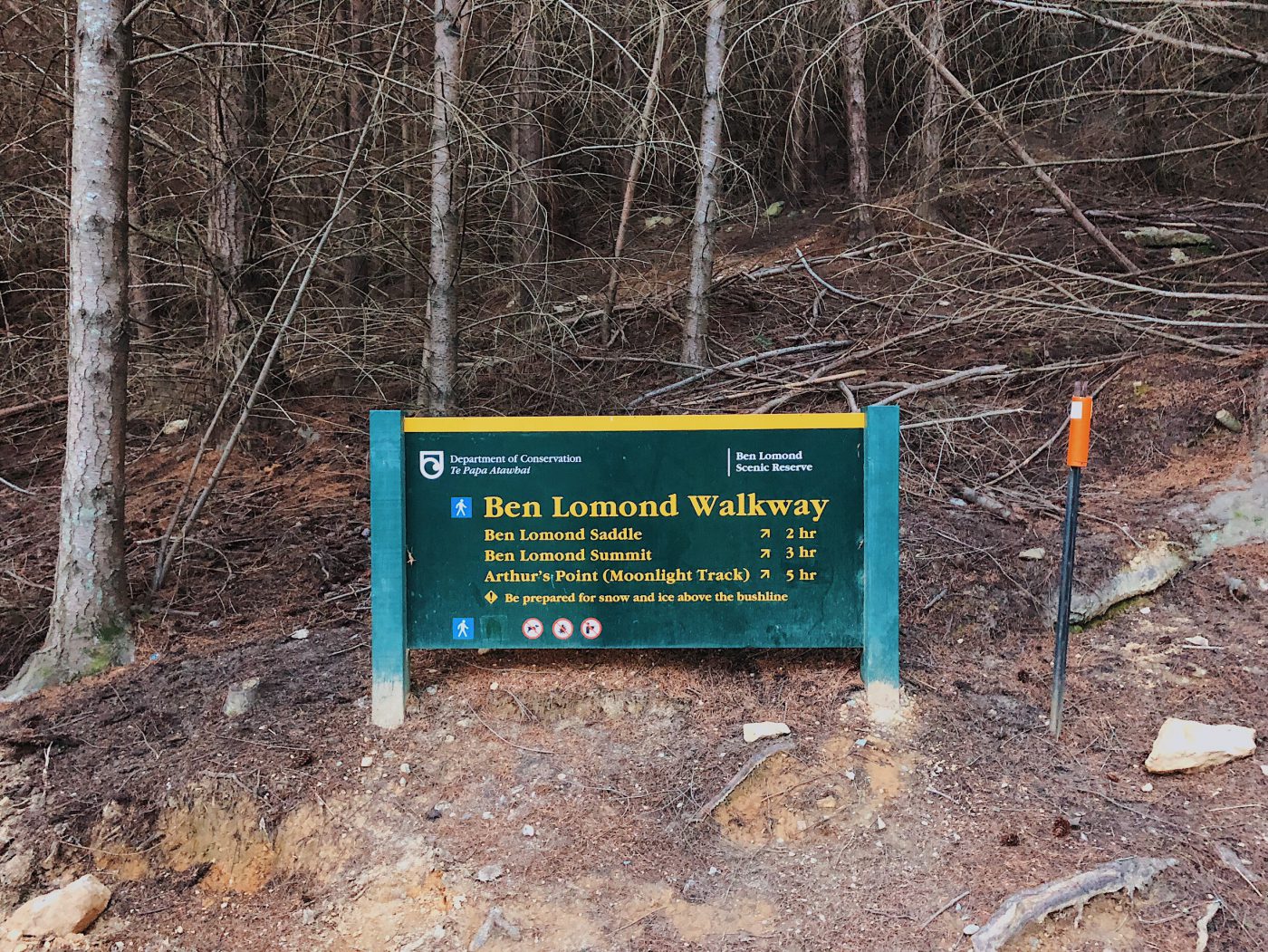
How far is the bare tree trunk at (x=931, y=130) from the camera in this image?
7.70m

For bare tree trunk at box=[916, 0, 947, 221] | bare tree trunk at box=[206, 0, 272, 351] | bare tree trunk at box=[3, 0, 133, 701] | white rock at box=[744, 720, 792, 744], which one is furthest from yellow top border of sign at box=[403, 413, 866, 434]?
bare tree trunk at box=[916, 0, 947, 221]

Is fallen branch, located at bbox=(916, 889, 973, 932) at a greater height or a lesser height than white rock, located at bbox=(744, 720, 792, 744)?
lesser

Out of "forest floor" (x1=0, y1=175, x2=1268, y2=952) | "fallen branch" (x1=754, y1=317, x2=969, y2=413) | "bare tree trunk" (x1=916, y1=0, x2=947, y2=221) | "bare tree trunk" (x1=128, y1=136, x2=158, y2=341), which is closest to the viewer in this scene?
"forest floor" (x1=0, y1=175, x2=1268, y2=952)

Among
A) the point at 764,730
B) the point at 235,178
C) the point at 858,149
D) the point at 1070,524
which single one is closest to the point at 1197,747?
the point at 1070,524

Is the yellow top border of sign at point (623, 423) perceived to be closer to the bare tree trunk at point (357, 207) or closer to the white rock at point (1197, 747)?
the white rock at point (1197, 747)

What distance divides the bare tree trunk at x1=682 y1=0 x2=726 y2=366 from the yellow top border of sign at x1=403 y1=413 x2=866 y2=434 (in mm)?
4413

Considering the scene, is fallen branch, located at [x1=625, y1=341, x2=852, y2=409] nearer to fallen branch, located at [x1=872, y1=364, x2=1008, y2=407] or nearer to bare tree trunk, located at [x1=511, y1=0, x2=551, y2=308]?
fallen branch, located at [x1=872, y1=364, x2=1008, y2=407]

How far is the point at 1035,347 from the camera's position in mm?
8000

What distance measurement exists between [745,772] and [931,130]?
853cm

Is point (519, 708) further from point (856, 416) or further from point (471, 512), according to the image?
point (856, 416)

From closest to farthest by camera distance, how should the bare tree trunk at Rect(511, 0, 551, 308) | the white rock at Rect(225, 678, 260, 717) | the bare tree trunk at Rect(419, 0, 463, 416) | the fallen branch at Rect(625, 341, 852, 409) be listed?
the white rock at Rect(225, 678, 260, 717) → the bare tree trunk at Rect(419, 0, 463, 416) → the bare tree trunk at Rect(511, 0, 551, 308) → the fallen branch at Rect(625, 341, 852, 409)

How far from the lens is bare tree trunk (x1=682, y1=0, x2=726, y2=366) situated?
757 cm

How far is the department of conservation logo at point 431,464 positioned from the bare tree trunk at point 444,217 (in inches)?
88.5

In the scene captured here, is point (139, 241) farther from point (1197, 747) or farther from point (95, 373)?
point (1197, 747)
